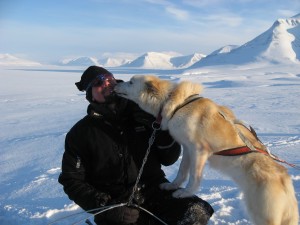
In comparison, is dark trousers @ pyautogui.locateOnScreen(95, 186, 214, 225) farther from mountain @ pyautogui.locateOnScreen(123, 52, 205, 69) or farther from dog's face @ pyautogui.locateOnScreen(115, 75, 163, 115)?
mountain @ pyautogui.locateOnScreen(123, 52, 205, 69)

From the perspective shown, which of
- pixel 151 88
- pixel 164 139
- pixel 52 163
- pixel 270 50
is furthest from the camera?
pixel 270 50

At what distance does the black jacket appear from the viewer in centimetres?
250

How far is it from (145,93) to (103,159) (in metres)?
0.70

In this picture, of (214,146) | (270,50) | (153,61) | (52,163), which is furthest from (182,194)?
(153,61)

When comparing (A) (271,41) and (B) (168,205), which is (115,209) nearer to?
(B) (168,205)

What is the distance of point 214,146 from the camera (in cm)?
257

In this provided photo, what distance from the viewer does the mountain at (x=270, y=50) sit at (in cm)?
5815

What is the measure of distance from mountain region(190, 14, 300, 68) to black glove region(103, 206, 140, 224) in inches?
2176

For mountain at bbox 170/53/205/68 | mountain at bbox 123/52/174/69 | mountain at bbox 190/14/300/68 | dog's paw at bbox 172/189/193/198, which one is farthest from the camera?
mountain at bbox 170/53/205/68

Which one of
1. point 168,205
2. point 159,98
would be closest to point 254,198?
point 168,205

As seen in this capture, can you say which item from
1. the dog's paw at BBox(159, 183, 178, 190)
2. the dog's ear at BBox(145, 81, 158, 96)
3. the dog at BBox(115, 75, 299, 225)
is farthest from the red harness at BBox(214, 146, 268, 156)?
the dog's ear at BBox(145, 81, 158, 96)

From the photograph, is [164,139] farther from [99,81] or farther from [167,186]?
[99,81]

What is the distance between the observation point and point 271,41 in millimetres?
71438

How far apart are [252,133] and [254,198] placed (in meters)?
0.58
